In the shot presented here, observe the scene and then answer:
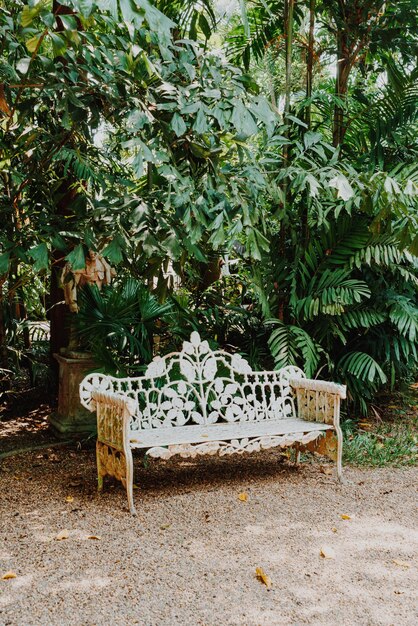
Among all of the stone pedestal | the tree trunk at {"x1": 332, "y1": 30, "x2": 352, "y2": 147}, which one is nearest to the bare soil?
the stone pedestal

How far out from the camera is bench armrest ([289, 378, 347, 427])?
15.5 feet

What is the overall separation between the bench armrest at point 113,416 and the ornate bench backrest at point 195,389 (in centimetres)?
12

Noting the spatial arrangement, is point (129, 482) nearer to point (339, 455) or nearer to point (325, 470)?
point (339, 455)

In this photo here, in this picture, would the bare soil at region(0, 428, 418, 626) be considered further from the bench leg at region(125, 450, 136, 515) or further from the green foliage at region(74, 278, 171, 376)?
the green foliage at region(74, 278, 171, 376)

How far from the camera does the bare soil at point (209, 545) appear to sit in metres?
2.85

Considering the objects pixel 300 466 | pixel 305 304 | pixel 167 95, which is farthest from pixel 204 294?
pixel 167 95

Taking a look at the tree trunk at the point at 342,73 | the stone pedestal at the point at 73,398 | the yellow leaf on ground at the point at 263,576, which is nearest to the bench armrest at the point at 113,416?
the yellow leaf on ground at the point at 263,576

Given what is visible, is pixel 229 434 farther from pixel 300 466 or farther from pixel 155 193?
pixel 155 193

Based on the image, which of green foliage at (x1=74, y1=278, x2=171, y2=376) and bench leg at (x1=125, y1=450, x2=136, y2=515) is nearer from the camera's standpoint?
bench leg at (x1=125, y1=450, x2=136, y2=515)

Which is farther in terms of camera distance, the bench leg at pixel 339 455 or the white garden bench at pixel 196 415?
the bench leg at pixel 339 455

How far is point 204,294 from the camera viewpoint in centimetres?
663

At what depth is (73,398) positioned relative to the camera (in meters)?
5.88

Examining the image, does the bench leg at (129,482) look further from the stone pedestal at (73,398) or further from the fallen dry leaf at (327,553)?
the stone pedestal at (73,398)

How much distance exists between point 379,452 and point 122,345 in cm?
224
